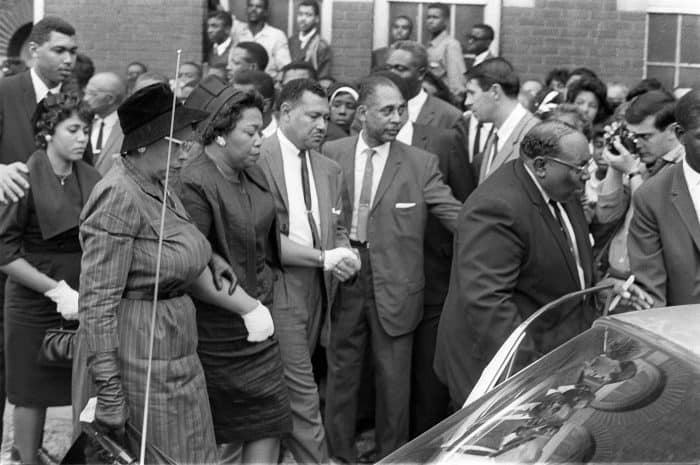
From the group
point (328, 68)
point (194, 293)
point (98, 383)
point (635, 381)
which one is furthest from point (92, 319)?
point (328, 68)

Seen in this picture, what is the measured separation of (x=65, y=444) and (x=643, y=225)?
11.9 feet

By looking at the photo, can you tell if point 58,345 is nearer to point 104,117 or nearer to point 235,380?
point 235,380

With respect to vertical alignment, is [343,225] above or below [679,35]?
below

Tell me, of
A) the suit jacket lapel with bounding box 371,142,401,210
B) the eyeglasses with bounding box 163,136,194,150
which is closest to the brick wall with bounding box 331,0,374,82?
the suit jacket lapel with bounding box 371,142,401,210

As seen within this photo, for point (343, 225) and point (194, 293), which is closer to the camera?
point (194, 293)

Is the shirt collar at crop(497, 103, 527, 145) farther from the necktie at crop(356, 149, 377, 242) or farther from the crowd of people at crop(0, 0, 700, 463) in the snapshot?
the necktie at crop(356, 149, 377, 242)

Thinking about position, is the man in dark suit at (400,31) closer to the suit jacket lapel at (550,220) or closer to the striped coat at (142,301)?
the suit jacket lapel at (550,220)

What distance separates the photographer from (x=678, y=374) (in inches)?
125

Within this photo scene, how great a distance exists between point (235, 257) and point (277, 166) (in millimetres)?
840

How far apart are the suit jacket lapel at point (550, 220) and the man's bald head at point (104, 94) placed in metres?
4.34

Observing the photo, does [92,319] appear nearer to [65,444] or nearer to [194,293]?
[194,293]

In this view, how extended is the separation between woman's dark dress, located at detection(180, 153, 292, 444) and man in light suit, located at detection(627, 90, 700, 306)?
1.72m

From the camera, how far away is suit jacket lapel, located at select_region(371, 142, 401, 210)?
22.2 feet

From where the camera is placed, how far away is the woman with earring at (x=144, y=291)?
466cm
